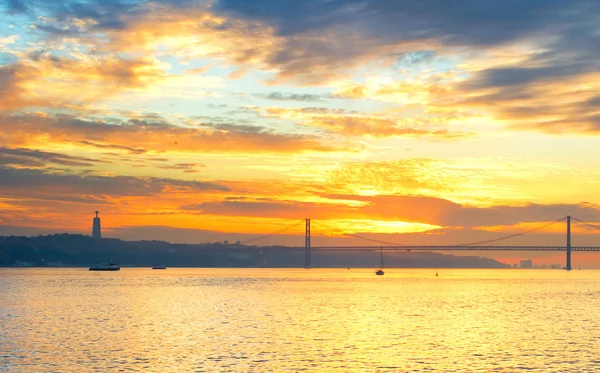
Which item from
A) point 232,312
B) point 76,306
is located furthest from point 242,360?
point 76,306

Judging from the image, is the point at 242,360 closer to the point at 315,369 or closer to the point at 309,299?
the point at 315,369

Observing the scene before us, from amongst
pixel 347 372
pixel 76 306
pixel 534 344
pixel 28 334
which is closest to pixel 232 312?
pixel 76 306

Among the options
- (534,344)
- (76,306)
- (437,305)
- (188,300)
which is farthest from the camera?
(188,300)

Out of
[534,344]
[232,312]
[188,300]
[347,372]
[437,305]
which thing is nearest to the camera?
[347,372]

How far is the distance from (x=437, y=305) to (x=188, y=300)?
2819 cm

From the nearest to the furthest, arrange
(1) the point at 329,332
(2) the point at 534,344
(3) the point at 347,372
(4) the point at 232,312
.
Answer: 1. (3) the point at 347,372
2. (2) the point at 534,344
3. (1) the point at 329,332
4. (4) the point at 232,312

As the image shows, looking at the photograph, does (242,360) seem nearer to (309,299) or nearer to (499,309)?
(499,309)

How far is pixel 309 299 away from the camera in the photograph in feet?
297

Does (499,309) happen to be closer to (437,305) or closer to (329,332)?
(437,305)

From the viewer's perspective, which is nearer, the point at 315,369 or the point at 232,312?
the point at 315,369

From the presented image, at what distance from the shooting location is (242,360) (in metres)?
38.3

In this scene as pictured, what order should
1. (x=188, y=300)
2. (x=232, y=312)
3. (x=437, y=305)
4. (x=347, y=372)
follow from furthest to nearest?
(x=188, y=300) → (x=437, y=305) → (x=232, y=312) → (x=347, y=372)

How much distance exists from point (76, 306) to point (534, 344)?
47.3m

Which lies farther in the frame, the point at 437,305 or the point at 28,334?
the point at 437,305
